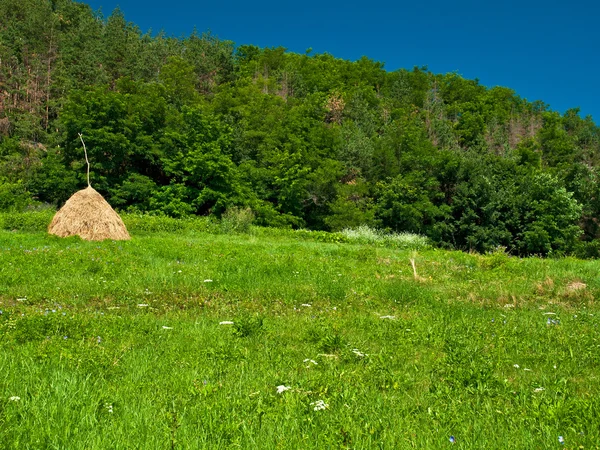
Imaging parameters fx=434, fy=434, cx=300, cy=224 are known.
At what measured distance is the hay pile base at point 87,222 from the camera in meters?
19.0

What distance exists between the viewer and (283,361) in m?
5.57

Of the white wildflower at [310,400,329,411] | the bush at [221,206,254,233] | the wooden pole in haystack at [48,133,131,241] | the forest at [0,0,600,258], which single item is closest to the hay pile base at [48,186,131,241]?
the wooden pole in haystack at [48,133,131,241]

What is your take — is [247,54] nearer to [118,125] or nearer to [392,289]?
[118,125]

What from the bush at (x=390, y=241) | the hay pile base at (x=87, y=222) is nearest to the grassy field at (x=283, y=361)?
the hay pile base at (x=87, y=222)

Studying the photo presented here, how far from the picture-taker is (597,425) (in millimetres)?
3670

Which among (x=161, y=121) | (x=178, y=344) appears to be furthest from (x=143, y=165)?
(x=178, y=344)

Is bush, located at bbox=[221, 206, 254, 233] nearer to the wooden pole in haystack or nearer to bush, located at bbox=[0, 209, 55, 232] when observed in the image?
the wooden pole in haystack

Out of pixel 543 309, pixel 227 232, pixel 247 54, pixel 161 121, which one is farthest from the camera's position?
pixel 247 54

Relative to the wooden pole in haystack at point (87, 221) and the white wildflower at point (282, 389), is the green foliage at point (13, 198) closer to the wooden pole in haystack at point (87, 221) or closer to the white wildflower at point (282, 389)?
the wooden pole in haystack at point (87, 221)

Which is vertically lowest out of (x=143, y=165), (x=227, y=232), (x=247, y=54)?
(x=227, y=232)

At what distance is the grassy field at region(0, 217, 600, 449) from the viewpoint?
3504mm

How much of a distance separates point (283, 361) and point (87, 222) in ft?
Answer: 54.1

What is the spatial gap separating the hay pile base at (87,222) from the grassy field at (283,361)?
653 cm

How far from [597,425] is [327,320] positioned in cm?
473
